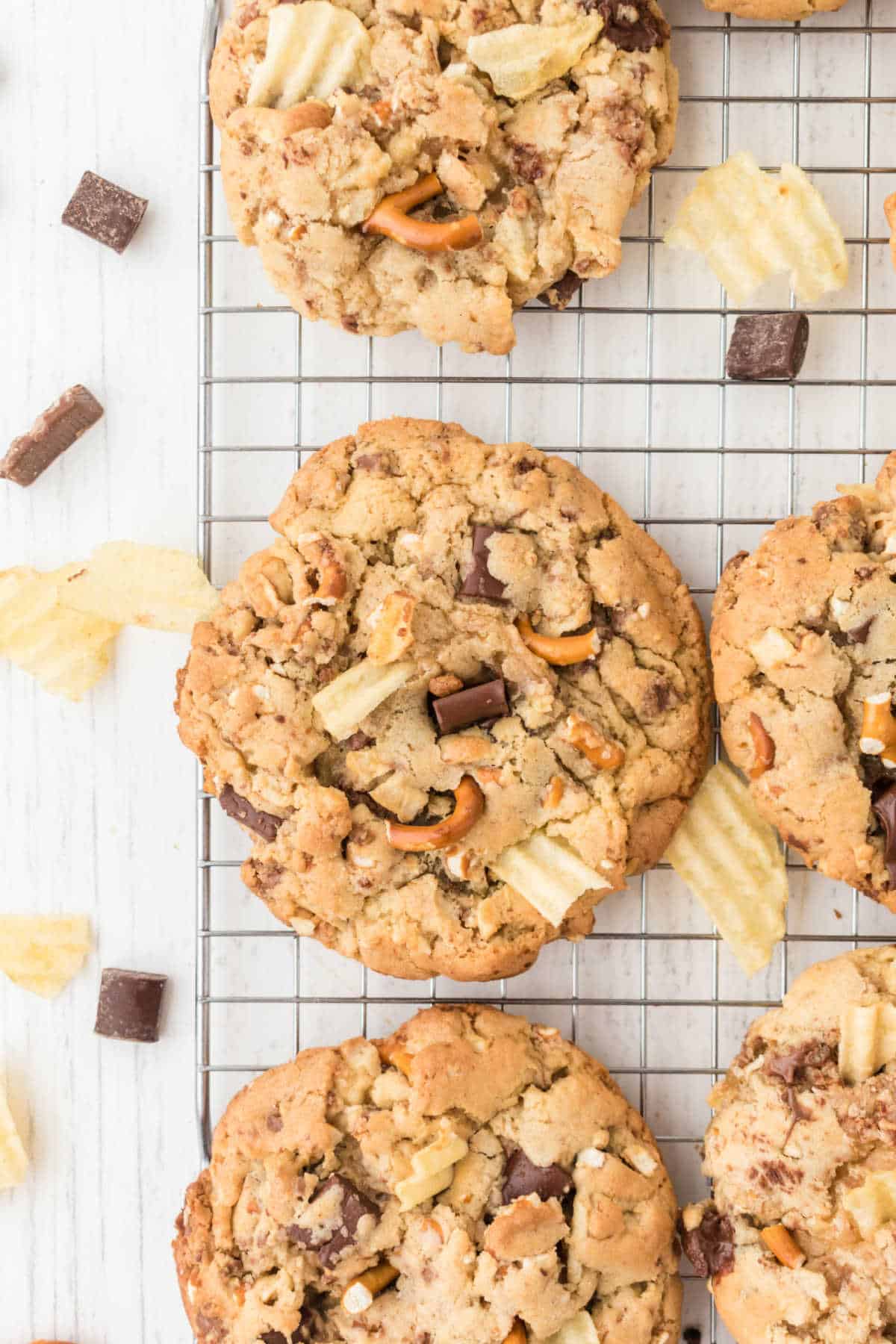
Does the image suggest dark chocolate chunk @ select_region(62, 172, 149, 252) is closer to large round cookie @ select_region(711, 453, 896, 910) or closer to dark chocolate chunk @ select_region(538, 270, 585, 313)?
dark chocolate chunk @ select_region(538, 270, 585, 313)

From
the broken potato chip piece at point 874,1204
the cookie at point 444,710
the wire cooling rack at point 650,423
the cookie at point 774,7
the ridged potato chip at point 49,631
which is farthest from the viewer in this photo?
the ridged potato chip at point 49,631

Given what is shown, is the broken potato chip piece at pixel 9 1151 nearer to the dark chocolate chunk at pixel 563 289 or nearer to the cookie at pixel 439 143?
the cookie at pixel 439 143

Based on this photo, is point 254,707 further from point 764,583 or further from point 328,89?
point 328,89

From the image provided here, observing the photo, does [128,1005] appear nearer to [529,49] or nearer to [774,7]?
[529,49]

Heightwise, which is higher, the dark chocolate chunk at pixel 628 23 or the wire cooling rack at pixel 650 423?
the dark chocolate chunk at pixel 628 23

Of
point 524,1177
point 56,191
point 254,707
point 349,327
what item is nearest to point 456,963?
point 524,1177

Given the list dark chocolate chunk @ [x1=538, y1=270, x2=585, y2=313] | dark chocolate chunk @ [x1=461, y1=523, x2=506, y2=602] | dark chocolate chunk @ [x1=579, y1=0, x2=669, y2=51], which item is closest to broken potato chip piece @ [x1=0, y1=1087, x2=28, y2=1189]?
dark chocolate chunk @ [x1=461, y1=523, x2=506, y2=602]

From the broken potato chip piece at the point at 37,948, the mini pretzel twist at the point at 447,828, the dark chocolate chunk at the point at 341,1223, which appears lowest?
the dark chocolate chunk at the point at 341,1223

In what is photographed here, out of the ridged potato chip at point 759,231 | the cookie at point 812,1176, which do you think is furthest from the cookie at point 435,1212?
the ridged potato chip at point 759,231
